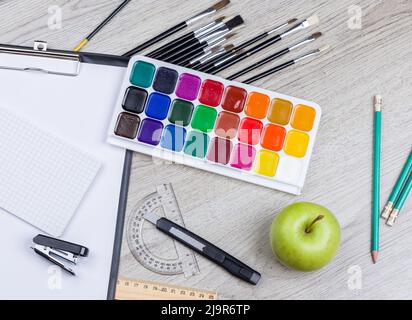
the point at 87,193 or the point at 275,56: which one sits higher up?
the point at 275,56

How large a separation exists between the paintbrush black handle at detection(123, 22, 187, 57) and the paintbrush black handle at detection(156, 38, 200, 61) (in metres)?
0.03

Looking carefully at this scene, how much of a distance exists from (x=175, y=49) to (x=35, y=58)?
0.27m

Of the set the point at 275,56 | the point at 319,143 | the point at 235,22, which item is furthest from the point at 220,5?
the point at 319,143

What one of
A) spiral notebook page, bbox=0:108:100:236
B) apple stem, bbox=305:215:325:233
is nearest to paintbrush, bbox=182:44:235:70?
spiral notebook page, bbox=0:108:100:236

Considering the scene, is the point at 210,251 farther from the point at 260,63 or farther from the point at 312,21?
the point at 312,21

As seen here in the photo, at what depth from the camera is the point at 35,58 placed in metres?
1.17

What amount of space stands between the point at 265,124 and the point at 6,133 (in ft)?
1.61

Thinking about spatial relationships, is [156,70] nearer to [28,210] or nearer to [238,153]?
[238,153]

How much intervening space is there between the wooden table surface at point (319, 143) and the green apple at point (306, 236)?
0.07 m

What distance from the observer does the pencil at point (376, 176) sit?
1.15 meters

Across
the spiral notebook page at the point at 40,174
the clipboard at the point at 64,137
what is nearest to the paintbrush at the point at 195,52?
the clipboard at the point at 64,137

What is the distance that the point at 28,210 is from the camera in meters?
1.16

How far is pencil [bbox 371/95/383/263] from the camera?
1.15 meters

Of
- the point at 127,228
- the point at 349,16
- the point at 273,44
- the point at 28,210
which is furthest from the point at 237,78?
the point at 28,210
